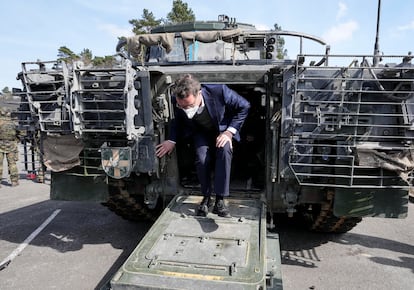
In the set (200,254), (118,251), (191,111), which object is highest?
(191,111)

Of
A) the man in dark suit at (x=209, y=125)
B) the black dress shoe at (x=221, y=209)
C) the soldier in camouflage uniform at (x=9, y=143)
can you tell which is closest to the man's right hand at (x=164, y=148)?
the man in dark suit at (x=209, y=125)

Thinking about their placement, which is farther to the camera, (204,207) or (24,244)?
(24,244)

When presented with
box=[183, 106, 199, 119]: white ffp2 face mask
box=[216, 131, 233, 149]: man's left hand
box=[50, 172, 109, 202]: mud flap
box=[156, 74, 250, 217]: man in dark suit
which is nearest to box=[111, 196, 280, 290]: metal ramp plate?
box=[156, 74, 250, 217]: man in dark suit

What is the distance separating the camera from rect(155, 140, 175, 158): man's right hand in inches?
144

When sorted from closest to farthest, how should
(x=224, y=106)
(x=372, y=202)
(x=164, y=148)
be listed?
(x=372, y=202), (x=224, y=106), (x=164, y=148)

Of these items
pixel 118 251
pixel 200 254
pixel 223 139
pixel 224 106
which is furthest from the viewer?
pixel 118 251

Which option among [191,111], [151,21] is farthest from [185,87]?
[151,21]

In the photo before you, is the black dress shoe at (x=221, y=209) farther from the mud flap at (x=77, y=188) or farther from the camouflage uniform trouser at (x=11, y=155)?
the camouflage uniform trouser at (x=11, y=155)

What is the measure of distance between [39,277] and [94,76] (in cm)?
218

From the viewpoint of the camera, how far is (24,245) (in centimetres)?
450

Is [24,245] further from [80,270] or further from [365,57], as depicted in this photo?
[365,57]

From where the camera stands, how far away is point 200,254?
281cm

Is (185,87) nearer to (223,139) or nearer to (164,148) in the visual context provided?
(223,139)

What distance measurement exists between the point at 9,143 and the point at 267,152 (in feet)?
22.8
